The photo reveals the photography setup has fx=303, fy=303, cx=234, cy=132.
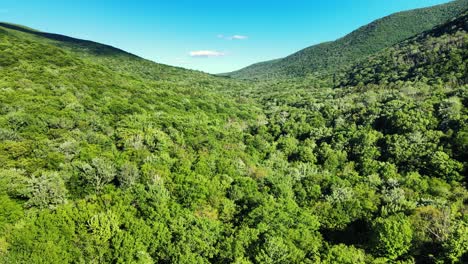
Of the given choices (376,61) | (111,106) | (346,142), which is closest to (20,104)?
(111,106)

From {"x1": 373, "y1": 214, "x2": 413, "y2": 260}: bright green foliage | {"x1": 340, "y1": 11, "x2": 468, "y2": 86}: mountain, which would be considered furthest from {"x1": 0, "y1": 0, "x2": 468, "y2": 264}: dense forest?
{"x1": 340, "y1": 11, "x2": 468, "y2": 86}: mountain

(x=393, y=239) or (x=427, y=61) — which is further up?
(x=427, y=61)

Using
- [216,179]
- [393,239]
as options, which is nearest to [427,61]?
[393,239]

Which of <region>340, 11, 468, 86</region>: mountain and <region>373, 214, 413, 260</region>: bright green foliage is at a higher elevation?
<region>340, 11, 468, 86</region>: mountain

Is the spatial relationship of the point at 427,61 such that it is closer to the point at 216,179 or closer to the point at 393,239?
the point at 393,239

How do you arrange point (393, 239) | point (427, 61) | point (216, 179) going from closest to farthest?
point (393, 239) < point (216, 179) < point (427, 61)

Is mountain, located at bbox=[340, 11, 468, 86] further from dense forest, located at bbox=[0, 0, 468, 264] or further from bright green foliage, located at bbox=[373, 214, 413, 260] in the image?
bright green foliage, located at bbox=[373, 214, 413, 260]

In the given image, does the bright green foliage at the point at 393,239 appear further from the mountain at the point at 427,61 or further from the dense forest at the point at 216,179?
the mountain at the point at 427,61

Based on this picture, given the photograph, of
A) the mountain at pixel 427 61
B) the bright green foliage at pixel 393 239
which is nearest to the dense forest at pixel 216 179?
the bright green foliage at pixel 393 239

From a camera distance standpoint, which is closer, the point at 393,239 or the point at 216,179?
the point at 393,239

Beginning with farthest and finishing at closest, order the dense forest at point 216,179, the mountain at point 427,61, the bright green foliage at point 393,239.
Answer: the mountain at point 427,61
the bright green foliage at point 393,239
the dense forest at point 216,179
